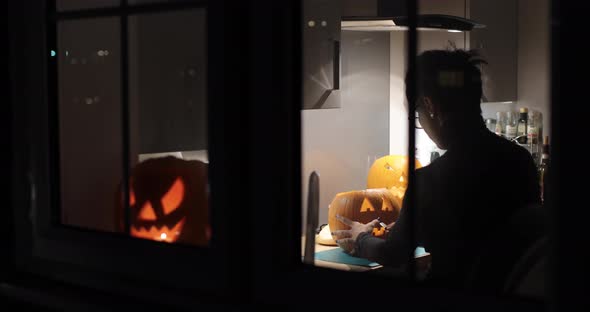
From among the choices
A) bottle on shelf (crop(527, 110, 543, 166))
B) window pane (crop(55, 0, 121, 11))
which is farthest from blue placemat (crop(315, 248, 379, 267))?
bottle on shelf (crop(527, 110, 543, 166))

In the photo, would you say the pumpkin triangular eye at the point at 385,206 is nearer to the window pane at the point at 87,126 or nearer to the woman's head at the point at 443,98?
the woman's head at the point at 443,98

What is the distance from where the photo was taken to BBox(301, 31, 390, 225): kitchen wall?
3.79 metres

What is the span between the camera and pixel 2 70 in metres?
1.52

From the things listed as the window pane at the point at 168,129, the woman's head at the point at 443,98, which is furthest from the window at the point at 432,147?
the window pane at the point at 168,129

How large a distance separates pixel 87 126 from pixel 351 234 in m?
1.38

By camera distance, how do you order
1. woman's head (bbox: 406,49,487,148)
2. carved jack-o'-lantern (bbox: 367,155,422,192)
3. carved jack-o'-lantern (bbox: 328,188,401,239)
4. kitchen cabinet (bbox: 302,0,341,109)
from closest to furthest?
woman's head (bbox: 406,49,487,148)
carved jack-o'-lantern (bbox: 328,188,401,239)
kitchen cabinet (bbox: 302,0,341,109)
carved jack-o'-lantern (bbox: 367,155,422,192)

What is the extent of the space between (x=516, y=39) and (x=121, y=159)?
3.45m

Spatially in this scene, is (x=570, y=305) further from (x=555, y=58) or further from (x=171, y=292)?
(x=171, y=292)

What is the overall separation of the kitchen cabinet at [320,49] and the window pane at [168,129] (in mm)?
1719

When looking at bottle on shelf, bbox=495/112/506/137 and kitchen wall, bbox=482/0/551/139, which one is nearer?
kitchen wall, bbox=482/0/551/139

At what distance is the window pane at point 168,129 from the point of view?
4.34 ft

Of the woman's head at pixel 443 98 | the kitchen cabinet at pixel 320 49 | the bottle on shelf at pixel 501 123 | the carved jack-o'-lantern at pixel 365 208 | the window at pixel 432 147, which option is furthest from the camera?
the bottle on shelf at pixel 501 123

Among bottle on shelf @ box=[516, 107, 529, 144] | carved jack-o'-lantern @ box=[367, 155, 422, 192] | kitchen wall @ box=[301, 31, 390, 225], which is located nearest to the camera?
carved jack-o'-lantern @ box=[367, 155, 422, 192]

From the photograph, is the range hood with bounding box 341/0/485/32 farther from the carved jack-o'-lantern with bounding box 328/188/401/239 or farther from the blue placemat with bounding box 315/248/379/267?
the blue placemat with bounding box 315/248/379/267
